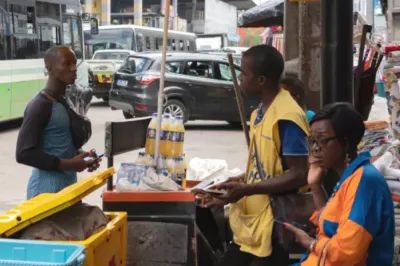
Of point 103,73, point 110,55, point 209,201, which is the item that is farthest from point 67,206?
point 110,55

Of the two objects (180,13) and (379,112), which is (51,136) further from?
(180,13)

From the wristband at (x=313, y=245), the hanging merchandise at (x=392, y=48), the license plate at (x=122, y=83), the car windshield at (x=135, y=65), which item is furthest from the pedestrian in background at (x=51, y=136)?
the license plate at (x=122, y=83)

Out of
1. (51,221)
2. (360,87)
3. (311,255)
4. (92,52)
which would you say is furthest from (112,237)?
(92,52)

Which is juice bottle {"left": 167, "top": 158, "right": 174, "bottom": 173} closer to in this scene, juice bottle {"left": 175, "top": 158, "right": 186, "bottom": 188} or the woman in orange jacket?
juice bottle {"left": 175, "top": 158, "right": 186, "bottom": 188}

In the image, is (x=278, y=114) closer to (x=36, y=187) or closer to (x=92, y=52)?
(x=36, y=187)

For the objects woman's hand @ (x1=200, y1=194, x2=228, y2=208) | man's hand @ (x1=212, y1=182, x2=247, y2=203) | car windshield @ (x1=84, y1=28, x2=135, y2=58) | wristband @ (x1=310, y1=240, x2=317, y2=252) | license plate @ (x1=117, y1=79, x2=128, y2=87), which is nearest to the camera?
wristband @ (x1=310, y1=240, x2=317, y2=252)

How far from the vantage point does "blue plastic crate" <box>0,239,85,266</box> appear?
7.55ft

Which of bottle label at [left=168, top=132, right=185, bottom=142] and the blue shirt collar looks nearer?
the blue shirt collar

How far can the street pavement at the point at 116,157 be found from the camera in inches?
356

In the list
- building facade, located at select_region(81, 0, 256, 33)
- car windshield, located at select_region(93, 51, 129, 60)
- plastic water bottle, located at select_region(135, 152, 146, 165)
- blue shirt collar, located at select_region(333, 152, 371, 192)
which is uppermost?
building facade, located at select_region(81, 0, 256, 33)

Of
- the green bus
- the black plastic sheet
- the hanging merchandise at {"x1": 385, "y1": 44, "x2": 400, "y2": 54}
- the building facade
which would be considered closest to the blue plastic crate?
the hanging merchandise at {"x1": 385, "y1": 44, "x2": 400, "y2": 54}

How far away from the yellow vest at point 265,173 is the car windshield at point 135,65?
493 inches

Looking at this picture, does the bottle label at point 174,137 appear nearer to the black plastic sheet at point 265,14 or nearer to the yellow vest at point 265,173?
the yellow vest at point 265,173

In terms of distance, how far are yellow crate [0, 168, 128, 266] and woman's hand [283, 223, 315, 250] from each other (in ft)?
2.49
